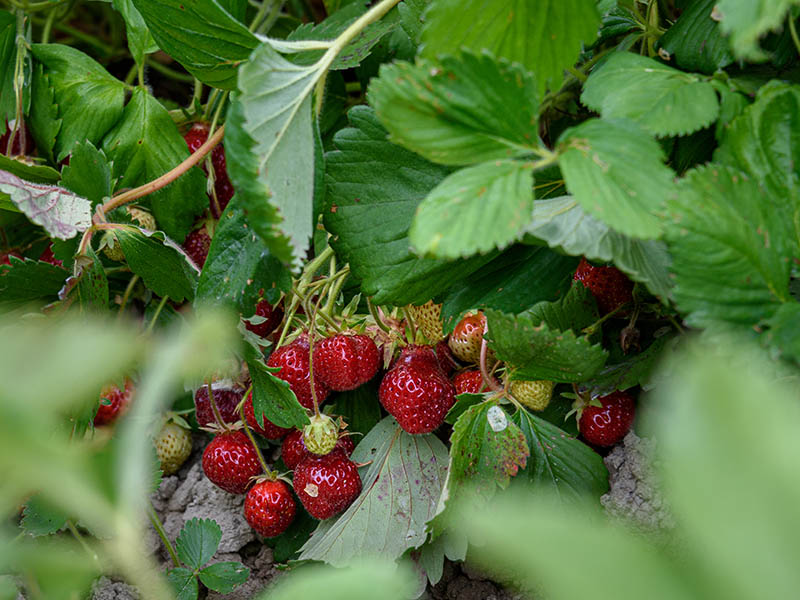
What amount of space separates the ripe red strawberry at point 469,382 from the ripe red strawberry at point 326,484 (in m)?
0.14

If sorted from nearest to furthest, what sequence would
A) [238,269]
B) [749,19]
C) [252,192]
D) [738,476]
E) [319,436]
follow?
[738,476], [749,19], [252,192], [238,269], [319,436]

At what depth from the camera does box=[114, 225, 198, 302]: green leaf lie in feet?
2.44

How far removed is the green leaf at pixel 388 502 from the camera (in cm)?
74

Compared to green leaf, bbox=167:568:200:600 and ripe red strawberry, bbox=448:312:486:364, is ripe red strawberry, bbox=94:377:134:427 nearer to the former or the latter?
green leaf, bbox=167:568:200:600

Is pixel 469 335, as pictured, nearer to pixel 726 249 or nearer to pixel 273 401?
pixel 273 401

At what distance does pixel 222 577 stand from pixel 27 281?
1.28ft

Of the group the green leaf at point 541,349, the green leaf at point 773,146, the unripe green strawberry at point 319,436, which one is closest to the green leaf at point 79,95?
the unripe green strawberry at point 319,436

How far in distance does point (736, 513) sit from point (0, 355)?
21 cm

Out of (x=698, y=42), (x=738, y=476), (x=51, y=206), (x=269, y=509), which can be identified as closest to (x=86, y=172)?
(x=51, y=206)

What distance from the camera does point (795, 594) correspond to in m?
0.19

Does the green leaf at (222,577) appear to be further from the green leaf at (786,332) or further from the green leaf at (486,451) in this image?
the green leaf at (786,332)

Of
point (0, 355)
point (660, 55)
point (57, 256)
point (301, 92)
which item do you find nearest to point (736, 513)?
point (0, 355)

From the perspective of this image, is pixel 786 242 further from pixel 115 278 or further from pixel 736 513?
pixel 115 278

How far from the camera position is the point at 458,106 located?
19.5 inches
